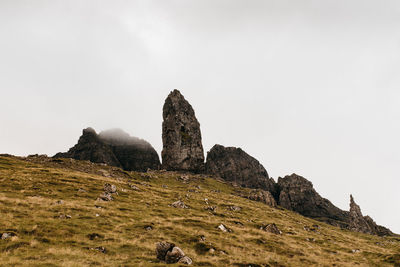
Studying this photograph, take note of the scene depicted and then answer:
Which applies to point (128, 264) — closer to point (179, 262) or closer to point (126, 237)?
point (179, 262)

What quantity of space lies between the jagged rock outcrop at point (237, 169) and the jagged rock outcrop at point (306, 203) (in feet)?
49.9

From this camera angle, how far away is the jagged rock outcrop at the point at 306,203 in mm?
162250

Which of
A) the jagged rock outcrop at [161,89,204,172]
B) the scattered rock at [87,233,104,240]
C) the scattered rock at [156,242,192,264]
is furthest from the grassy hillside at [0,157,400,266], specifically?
the jagged rock outcrop at [161,89,204,172]

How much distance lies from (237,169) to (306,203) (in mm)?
53292

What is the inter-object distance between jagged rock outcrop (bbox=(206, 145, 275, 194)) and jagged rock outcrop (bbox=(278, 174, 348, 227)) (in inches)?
599

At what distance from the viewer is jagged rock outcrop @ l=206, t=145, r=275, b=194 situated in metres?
185

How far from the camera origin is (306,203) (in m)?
166

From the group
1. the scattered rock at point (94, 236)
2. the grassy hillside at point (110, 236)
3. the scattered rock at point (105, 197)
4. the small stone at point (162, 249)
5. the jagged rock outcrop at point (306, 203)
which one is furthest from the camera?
the jagged rock outcrop at point (306, 203)

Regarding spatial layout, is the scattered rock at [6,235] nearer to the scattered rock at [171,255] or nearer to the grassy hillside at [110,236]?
the grassy hillside at [110,236]

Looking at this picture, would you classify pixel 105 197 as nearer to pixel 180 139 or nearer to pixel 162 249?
pixel 162 249

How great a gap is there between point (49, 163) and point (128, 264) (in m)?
90.7

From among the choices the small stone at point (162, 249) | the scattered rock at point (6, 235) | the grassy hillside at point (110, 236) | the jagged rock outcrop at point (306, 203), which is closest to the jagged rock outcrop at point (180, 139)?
the jagged rock outcrop at point (306, 203)

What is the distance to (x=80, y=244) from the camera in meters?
25.9

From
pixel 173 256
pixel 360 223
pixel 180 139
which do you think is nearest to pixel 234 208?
pixel 173 256
